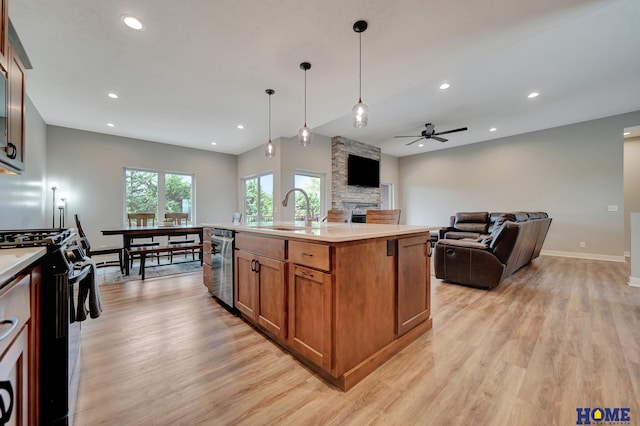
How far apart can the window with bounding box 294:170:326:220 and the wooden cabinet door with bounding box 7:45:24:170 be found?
4436mm

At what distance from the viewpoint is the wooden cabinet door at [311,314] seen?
59.1 inches

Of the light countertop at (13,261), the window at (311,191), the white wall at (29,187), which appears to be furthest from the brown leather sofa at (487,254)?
the white wall at (29,187)

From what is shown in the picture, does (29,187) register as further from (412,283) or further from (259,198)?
(412,283)

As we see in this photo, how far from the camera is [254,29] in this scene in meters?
2.28

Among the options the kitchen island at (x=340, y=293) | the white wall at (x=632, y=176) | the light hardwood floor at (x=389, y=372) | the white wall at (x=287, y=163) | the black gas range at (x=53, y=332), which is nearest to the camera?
the black gas range at (x=53, y=332)

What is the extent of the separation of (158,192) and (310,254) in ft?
19.7

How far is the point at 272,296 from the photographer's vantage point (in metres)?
1.94

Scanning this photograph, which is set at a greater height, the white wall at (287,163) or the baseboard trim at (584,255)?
the white wall at (287,163)

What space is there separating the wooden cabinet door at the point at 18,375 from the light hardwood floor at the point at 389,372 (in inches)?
20.0

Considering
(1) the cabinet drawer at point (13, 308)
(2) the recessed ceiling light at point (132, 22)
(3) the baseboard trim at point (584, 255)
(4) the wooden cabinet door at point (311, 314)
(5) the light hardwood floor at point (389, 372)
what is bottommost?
(5) the light hardwood floor at point (389, 372)

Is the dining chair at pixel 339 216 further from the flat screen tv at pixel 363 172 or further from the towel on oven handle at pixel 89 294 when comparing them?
the flat screen tv at pixel 363 172

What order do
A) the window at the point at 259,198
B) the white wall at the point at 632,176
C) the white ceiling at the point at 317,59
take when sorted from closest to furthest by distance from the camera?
the white ceiling at the point at 317,59, the white wall at the point at 632,176, the window at the point at 259,198

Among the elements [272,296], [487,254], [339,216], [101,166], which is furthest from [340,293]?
[101,166]

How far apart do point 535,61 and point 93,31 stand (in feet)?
15.7
